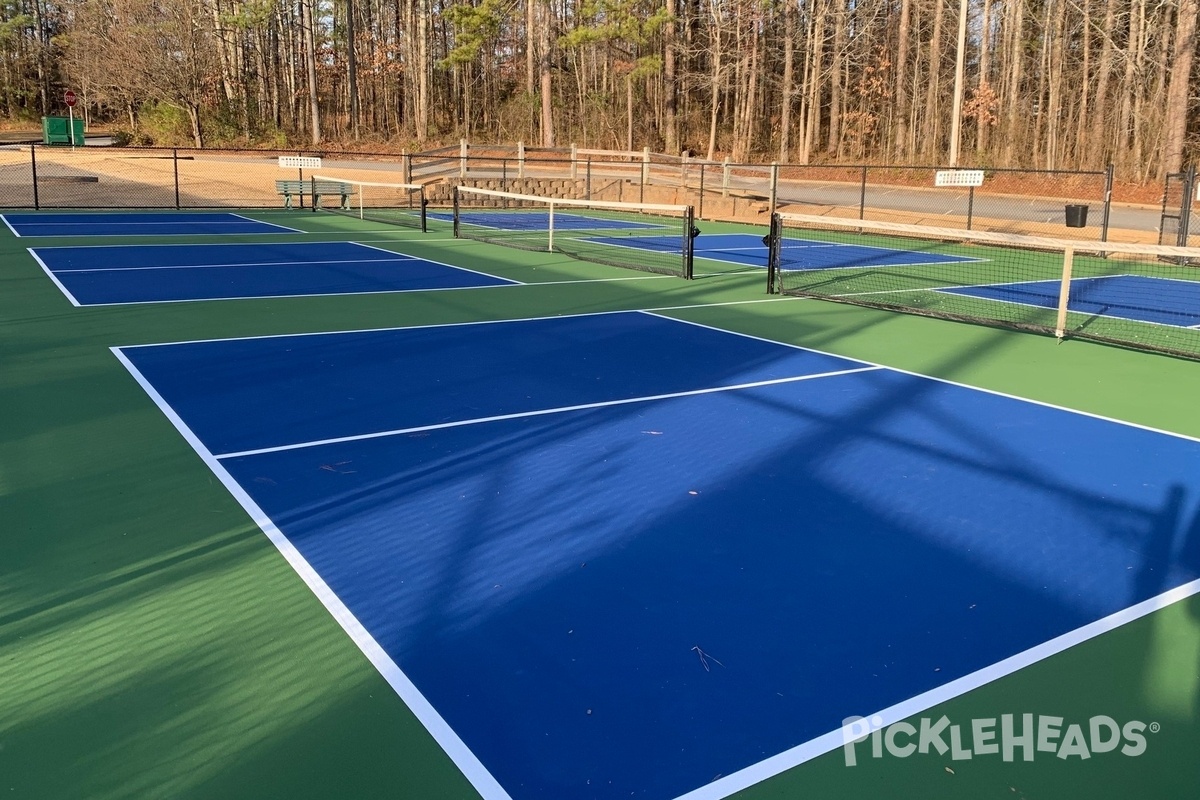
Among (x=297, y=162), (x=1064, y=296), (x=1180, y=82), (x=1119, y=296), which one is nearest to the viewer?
(x=1064, y=296)

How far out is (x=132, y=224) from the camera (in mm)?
24422

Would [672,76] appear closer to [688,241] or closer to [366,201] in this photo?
[366,201]

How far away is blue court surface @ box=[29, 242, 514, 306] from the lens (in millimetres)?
13773

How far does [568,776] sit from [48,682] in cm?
197

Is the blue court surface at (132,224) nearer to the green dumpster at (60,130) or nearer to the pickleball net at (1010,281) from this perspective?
the pickleball net at (1010,281)

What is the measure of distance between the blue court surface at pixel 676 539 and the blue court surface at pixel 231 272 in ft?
16.4

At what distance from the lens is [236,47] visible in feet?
212

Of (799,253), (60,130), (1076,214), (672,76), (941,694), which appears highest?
(672,76)

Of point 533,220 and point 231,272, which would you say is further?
point 533,220

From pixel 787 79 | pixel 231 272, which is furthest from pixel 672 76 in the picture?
pixel 231 272

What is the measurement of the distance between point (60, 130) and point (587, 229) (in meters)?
37.4

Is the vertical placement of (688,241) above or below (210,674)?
above

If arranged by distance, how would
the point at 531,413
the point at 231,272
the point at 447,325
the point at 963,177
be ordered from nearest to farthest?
the point at 531,413 < the point at 447,325 < the point at 231,272 < the point at 963,177

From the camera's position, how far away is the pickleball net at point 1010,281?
1181cm
